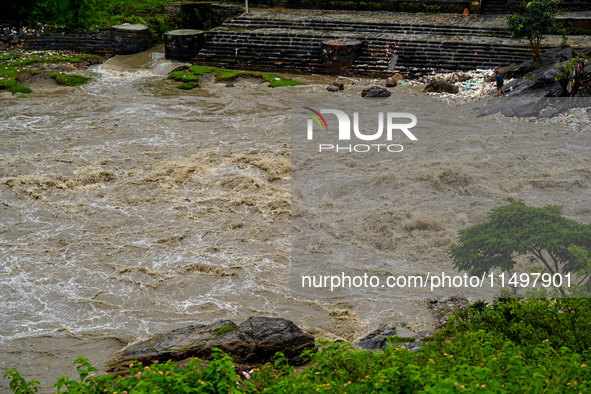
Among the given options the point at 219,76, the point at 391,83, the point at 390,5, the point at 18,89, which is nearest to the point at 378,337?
the point at 391,83

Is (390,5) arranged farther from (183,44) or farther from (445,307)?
(445,307)

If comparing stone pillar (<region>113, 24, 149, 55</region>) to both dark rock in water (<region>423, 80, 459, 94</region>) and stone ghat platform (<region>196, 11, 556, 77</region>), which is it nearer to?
stone ghat platform (<region>196, 11, 556, 77</region>)

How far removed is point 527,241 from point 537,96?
34.3 feet

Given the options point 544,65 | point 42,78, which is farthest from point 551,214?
point 42,78

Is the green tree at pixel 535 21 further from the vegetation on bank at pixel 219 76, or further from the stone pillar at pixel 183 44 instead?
the stone pillar at pixel 183 44

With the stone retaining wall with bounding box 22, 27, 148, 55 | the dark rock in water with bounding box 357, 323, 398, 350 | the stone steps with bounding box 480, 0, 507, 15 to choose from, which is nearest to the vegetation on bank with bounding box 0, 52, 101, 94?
the stone retaining wall with bounding box 22, 27, 148, 55

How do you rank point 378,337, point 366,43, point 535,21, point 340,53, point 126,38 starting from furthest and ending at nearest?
point 126,38
point 366,43
point 340,53
point 535,21
point 378,337

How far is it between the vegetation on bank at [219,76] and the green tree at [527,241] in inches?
524

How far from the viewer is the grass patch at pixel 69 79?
2062 cm

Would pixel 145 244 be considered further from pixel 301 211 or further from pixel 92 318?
pixel 301 211

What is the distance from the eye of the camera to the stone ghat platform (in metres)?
21.0

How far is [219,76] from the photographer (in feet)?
70.0

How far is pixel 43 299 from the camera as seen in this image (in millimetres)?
9195

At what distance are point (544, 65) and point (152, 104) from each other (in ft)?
40.6
